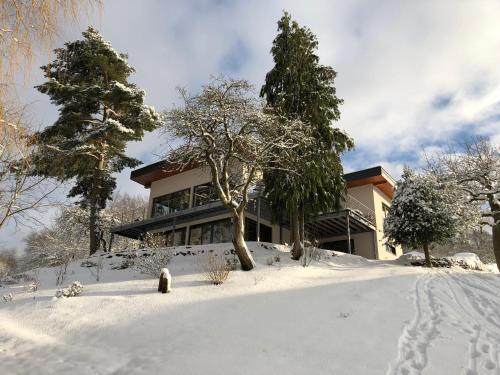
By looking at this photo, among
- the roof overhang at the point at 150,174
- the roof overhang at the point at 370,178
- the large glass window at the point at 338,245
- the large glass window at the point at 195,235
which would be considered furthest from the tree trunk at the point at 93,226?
the roof overhang at the point at 370,178

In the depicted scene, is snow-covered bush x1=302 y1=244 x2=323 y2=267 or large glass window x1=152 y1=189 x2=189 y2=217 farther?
large glass window x1=152 y1=189 x2=189 y2=217

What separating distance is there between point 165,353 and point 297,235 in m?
9.98

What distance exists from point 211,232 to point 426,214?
11934mm

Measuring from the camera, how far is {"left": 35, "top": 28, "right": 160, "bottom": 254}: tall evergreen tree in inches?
727

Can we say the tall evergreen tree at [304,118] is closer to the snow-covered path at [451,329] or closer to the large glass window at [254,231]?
the large glass window at [254,231]

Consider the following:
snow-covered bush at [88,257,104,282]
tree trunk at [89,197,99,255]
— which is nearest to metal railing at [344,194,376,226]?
snow-covered bush at [88,257,104,282]

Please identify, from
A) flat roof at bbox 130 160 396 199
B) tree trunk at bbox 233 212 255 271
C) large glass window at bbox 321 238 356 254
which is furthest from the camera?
large glass window at bbox 321 238 356 254

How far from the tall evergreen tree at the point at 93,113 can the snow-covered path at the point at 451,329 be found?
51.2 feet

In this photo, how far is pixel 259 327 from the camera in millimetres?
6918

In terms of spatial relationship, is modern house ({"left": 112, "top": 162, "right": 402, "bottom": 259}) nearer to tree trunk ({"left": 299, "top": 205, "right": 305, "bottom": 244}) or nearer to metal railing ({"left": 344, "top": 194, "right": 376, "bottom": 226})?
metal railing ({"left": 344, "top": 194, "right": 376, "bottom": 226})

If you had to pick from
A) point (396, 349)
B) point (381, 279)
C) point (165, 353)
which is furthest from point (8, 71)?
point (381, 279)

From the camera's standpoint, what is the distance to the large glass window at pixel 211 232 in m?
21.8

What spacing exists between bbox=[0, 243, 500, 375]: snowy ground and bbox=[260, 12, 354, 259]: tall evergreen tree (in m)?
4.87

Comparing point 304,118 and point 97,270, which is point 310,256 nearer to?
point 304,118
